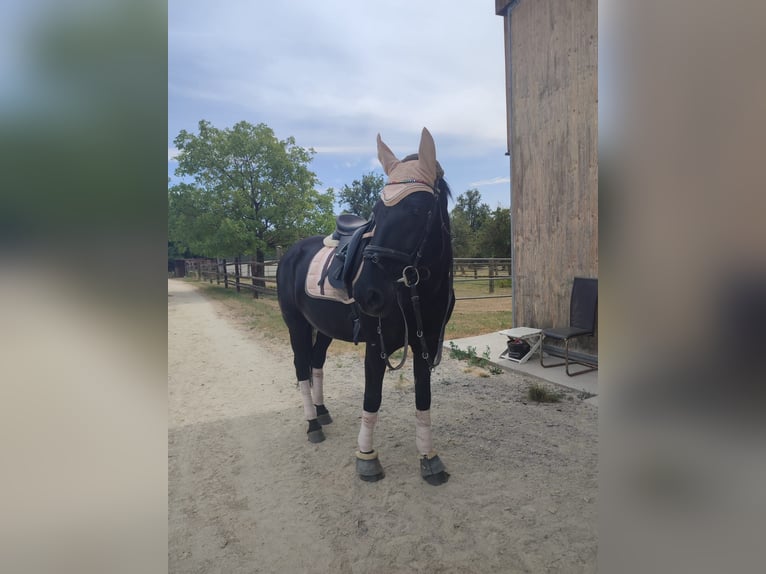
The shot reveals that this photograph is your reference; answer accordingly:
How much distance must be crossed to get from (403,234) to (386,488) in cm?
159

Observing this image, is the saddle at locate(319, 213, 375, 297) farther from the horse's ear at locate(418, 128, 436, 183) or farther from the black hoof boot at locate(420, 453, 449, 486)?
the black hoof boot at locate(420, 453, 449, 486)

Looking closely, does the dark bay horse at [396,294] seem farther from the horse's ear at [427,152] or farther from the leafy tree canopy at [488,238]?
the leafy tree canopy at [488,238]

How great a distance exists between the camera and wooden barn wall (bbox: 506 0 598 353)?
4.54 m

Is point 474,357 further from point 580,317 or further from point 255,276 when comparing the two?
point 255,276

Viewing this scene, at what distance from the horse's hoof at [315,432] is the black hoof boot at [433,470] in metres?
0.94

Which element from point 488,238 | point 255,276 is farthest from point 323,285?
point 488,238

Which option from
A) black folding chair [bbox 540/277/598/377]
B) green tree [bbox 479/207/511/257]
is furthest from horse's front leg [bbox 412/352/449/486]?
green tree [bbox 479/207/511/257]

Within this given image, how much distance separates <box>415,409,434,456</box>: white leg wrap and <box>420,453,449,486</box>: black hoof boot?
0.15 feet

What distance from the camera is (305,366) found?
10.7ft

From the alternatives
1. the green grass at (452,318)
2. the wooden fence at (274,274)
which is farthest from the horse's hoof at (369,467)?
the wooden fence at (274,274)
